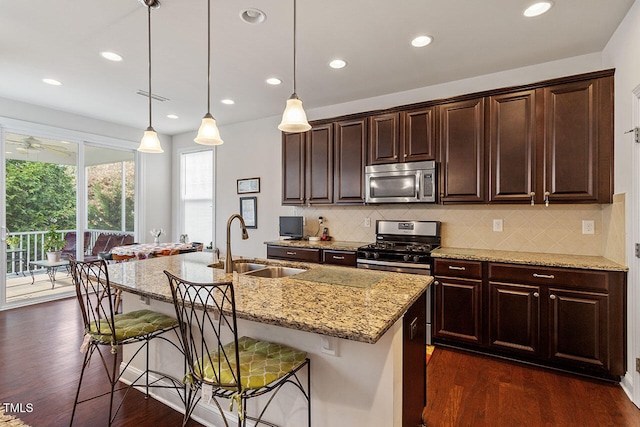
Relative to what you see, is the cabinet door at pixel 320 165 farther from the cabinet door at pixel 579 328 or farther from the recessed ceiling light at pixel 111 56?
the cabinet door at pixel 579 328

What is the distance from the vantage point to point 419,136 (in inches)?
134

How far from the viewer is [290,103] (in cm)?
192

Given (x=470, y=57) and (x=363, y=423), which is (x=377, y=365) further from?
(x=470, y=57)

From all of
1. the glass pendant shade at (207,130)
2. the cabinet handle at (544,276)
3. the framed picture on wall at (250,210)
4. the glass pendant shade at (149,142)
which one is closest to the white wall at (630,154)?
the cabinet handle at (544,276)

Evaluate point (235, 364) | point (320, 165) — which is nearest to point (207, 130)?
point (235, 364)

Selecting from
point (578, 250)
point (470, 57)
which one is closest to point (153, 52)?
point (470, 57)

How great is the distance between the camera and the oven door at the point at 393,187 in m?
3.42

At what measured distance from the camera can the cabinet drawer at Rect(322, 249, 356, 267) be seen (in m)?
3.52

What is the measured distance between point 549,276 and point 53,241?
6.16 m

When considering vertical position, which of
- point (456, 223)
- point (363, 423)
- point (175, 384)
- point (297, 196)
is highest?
point (297, 196)

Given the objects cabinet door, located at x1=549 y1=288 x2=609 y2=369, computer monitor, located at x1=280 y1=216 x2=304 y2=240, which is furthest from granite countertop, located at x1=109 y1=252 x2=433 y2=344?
computer monitor, located at x1=280 y1=216 x2=304 y2=240

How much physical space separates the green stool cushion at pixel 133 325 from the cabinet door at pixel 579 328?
290 centimetres

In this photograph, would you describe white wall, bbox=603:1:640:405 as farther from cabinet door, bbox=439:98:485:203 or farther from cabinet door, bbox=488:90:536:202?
cabinet door, bbox=439:98:485:203

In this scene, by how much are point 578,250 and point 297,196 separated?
3066mm
